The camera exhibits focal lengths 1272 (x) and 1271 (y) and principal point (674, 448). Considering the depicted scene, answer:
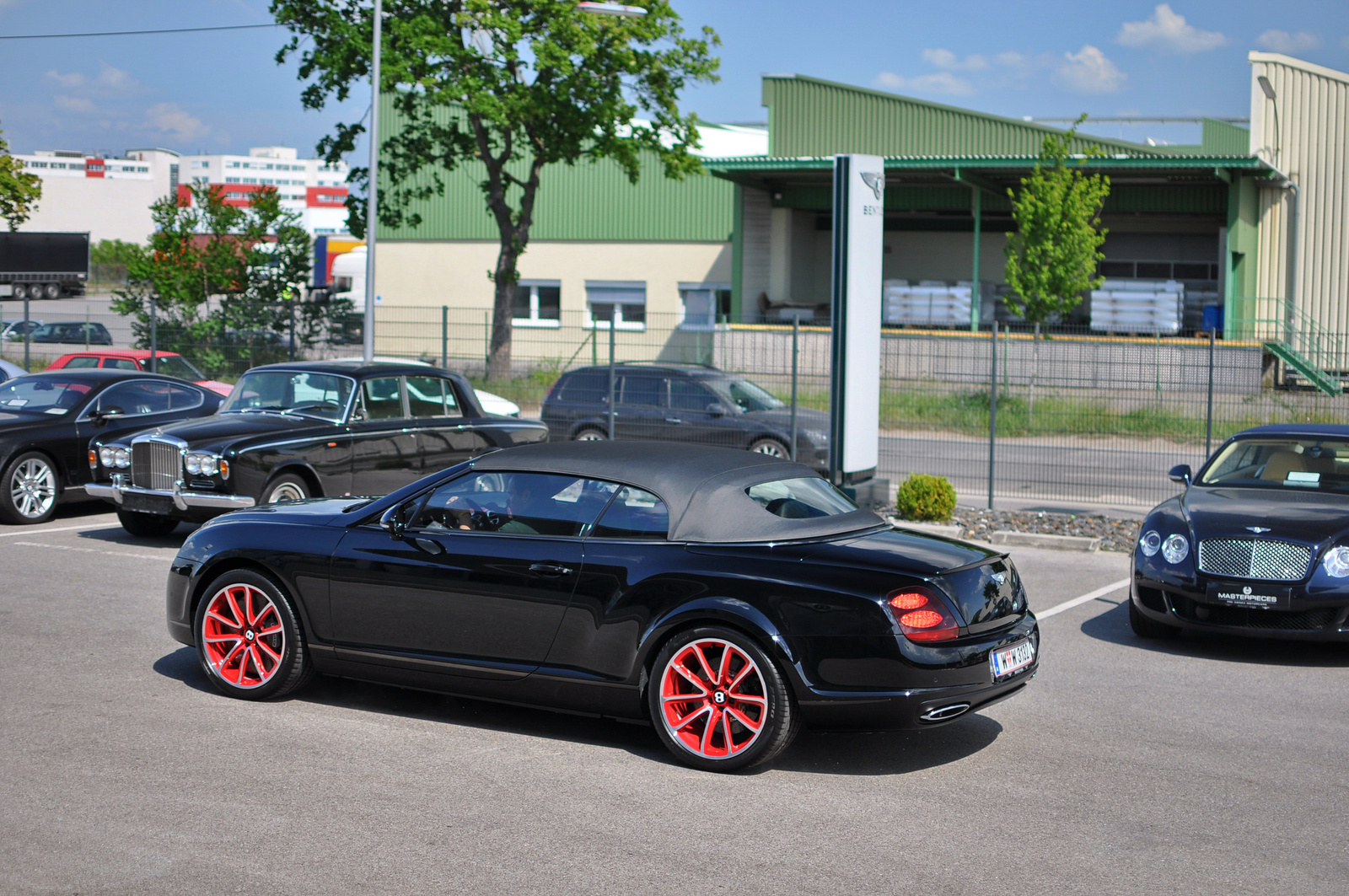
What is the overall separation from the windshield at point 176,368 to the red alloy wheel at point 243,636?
47.6 feet

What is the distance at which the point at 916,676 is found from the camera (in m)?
5.22

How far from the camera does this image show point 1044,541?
12555 millimetres

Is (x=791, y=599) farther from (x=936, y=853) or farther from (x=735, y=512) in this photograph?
(x=936, y=853)

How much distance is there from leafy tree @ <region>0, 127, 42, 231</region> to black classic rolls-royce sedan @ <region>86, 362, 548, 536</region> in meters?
14.3

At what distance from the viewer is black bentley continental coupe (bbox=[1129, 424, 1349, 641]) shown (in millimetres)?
7609

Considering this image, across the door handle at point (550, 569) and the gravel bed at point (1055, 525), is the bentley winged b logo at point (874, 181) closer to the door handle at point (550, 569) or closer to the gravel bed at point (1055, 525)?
the gravel bed at point (1055, 525)

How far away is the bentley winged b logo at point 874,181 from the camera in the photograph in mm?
13539

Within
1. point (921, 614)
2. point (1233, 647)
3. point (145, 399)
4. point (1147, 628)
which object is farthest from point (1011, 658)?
point (145, 399)

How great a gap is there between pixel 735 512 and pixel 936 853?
1.80 m

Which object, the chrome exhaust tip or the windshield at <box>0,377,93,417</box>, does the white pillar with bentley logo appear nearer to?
the windshield at <box>0,377,93,417</box>

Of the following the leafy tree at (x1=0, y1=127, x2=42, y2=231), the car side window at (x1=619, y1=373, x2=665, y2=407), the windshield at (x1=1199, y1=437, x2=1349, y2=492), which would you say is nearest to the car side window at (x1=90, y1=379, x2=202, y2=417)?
the car side window at (x1=619, y1=373, x2=665, y2=407)

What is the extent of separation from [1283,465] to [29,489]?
443 inches

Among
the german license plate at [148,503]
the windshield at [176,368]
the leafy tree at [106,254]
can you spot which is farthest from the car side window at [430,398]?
the leafy tree at [106,254]

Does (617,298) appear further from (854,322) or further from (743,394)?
(854,322)
